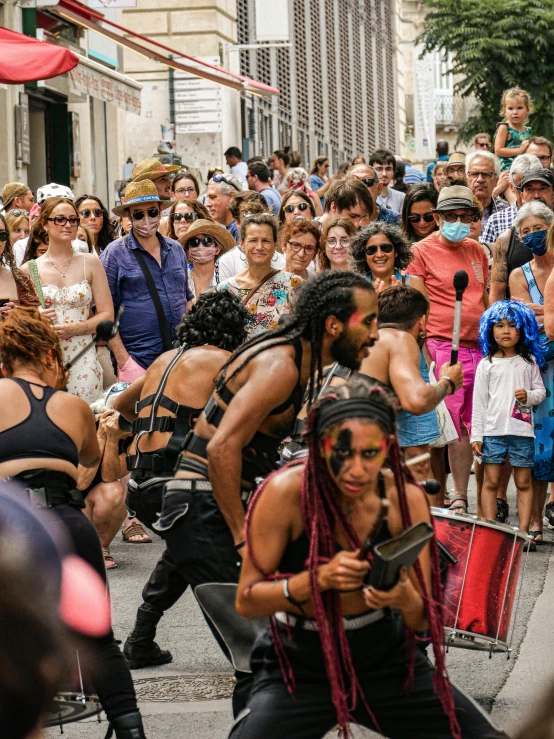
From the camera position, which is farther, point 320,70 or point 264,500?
point 320,70

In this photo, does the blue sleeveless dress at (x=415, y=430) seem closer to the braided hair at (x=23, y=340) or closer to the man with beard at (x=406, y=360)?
the man with beard at (x=406, y=360)

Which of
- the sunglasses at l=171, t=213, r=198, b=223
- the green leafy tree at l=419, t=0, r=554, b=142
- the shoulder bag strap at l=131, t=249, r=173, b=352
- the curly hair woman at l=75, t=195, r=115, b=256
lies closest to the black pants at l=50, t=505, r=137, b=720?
the shoulder bag strap at l=131, t=249, r=173, b=352

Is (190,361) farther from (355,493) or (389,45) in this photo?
(389,45)

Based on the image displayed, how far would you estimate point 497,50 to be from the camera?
24.6 meters

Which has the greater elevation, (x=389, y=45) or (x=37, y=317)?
(x=389, y=45)

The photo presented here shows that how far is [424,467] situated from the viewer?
7.10 m

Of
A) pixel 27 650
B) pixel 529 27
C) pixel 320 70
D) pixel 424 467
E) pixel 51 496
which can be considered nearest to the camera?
pixel 27 650

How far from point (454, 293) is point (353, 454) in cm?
572

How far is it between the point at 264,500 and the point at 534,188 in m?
7.15

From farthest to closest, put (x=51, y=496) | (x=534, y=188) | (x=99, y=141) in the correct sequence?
1. (x=99, y=141)
2. (x=534, y=188)
3. (x=51, y=496)

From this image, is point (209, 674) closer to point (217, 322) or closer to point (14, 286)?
point (217, 322)

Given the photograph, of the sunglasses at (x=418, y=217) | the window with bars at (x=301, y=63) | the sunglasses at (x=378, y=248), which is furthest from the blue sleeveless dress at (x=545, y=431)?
the window with bars at (x=301, y=63)

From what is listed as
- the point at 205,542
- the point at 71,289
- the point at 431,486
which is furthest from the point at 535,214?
the point at 431,486

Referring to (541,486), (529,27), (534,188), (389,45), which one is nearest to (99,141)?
(529,27)
